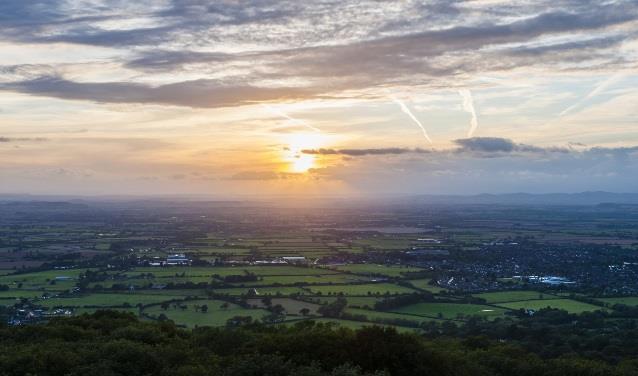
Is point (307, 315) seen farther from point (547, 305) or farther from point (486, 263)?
point (486, 263)

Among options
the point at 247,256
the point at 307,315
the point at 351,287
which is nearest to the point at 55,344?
the point at 307,315

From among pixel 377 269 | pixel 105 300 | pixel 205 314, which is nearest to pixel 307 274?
pixel 377 269

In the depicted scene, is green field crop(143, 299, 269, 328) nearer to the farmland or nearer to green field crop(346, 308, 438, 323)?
the farmland

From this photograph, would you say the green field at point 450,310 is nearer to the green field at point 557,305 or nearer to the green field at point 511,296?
the green field at point 557,305

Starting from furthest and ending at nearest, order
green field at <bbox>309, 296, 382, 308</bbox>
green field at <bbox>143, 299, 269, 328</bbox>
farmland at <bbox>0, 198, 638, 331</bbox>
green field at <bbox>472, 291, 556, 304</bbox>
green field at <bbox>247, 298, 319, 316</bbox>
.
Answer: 1. green field at <bbox>472, 291, 556, 304</bbox>
2. green field at <bbox>309, 296, 382, 308</bbox>
3. farmland at <bbox>0, 198, 638, 331</bbox>
4. green field at <bbox>247, 298, 319, 316</bbox>
5. green field at <bbox>143, 299, 269, 328</bbox>

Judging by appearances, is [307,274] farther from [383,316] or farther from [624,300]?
[624,300]

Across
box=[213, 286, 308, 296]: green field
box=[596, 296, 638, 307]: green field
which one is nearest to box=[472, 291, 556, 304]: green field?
box=[596, 296, 638, 307]: green field
